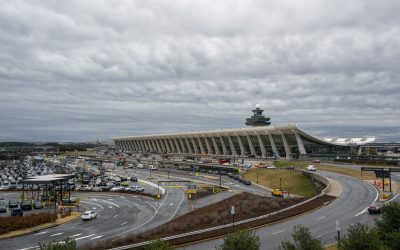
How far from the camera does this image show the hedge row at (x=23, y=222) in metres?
Answer: 40.2

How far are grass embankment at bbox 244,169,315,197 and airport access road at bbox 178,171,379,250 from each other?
1840 centimetres

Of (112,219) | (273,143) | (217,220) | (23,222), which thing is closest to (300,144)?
(273,143)

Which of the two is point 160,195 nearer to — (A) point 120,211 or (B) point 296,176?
(A) point 120,211

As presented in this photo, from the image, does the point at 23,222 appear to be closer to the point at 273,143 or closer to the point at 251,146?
the point at 273,143

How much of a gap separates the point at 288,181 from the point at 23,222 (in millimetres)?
52245

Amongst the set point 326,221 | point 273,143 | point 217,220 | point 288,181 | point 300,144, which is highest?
point 273,143

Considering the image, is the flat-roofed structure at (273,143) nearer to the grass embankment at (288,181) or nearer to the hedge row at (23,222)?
the grass embankment at (288,181)

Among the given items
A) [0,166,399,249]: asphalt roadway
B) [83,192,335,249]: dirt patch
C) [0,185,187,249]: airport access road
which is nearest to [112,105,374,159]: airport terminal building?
[0,166,399,249]: asphalt roadway

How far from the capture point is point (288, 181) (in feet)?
254

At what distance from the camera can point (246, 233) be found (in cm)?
1916

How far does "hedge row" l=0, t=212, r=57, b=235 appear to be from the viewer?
4025 cm

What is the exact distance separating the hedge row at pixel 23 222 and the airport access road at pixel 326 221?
891 inches

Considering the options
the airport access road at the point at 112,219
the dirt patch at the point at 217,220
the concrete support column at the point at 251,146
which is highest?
the concrete support column at the point at 251,146

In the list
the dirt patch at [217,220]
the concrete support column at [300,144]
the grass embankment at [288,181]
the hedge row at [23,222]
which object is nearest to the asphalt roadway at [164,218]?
the dirt patch at [217,220]
